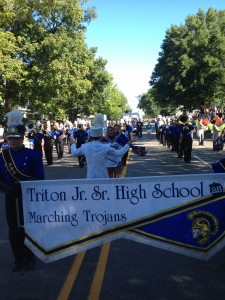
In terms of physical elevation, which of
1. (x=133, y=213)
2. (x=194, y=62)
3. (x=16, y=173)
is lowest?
(x=133, y=213)

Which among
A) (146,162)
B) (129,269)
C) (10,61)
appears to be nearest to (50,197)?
(129,269)

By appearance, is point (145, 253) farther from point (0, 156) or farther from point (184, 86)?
point (184, 86)

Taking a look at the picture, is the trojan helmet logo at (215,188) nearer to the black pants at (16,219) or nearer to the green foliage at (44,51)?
the black pants at (16,219)

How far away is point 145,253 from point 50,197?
74.2 inches

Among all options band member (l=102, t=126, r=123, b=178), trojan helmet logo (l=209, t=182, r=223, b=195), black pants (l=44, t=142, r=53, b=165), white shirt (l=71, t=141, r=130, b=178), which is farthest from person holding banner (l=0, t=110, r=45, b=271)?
black pants (l=44, t=142, r=53, b=165)

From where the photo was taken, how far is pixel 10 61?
24219mm

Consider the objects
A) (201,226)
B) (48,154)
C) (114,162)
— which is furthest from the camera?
(48,154)

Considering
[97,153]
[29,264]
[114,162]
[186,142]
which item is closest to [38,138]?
[186,142]

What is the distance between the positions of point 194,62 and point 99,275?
51.0 m

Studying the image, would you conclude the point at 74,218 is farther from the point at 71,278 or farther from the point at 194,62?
the point at 194,62

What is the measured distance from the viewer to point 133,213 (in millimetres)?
4641

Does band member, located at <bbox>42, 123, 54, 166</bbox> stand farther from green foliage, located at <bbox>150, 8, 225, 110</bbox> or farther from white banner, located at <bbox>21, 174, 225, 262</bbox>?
green foliage, located at <bbox>150, 8, 225, 110</bbox>

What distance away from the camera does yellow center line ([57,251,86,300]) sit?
4.44m

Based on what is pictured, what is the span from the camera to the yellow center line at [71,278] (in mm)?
4435
